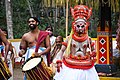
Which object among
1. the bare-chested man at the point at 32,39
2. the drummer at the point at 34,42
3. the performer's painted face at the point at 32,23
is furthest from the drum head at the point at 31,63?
the performer's painted face at the point at 32,23

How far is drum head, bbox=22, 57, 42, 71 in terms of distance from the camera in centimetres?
705

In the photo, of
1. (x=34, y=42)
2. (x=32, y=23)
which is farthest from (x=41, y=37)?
(x=32, y=23)

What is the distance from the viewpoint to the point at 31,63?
716 cm

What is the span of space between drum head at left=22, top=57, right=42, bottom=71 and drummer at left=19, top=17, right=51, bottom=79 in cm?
37

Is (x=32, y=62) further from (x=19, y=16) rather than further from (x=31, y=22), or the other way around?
(x=19, y=16)

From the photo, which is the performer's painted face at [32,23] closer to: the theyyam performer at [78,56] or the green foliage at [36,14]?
the theyyam performer at [78,56]

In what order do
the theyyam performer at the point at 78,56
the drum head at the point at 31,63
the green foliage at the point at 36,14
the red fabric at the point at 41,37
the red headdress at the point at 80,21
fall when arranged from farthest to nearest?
1. the green foliage at the point at 36,14
2. the red fabric at the point at 41,37
3. the red headdress at the point at 80,21
4. the theyyam performer at the point at 78,56
5. the drum head at the point at 31,63

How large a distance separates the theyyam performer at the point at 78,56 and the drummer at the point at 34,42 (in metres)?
0.49

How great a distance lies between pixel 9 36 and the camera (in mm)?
19688

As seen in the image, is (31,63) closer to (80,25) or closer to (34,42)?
(34,42)

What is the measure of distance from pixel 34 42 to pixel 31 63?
85 cm

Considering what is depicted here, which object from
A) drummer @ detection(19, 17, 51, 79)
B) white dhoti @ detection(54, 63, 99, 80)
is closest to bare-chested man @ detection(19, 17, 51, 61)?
drummer @ detection(19, 17, 51, 79)

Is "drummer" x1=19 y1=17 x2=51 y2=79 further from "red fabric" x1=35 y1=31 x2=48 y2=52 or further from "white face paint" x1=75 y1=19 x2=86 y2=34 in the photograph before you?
"white face paint" x1=75 y1=19 x2=86 y2=34

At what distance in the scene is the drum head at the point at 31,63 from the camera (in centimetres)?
705
